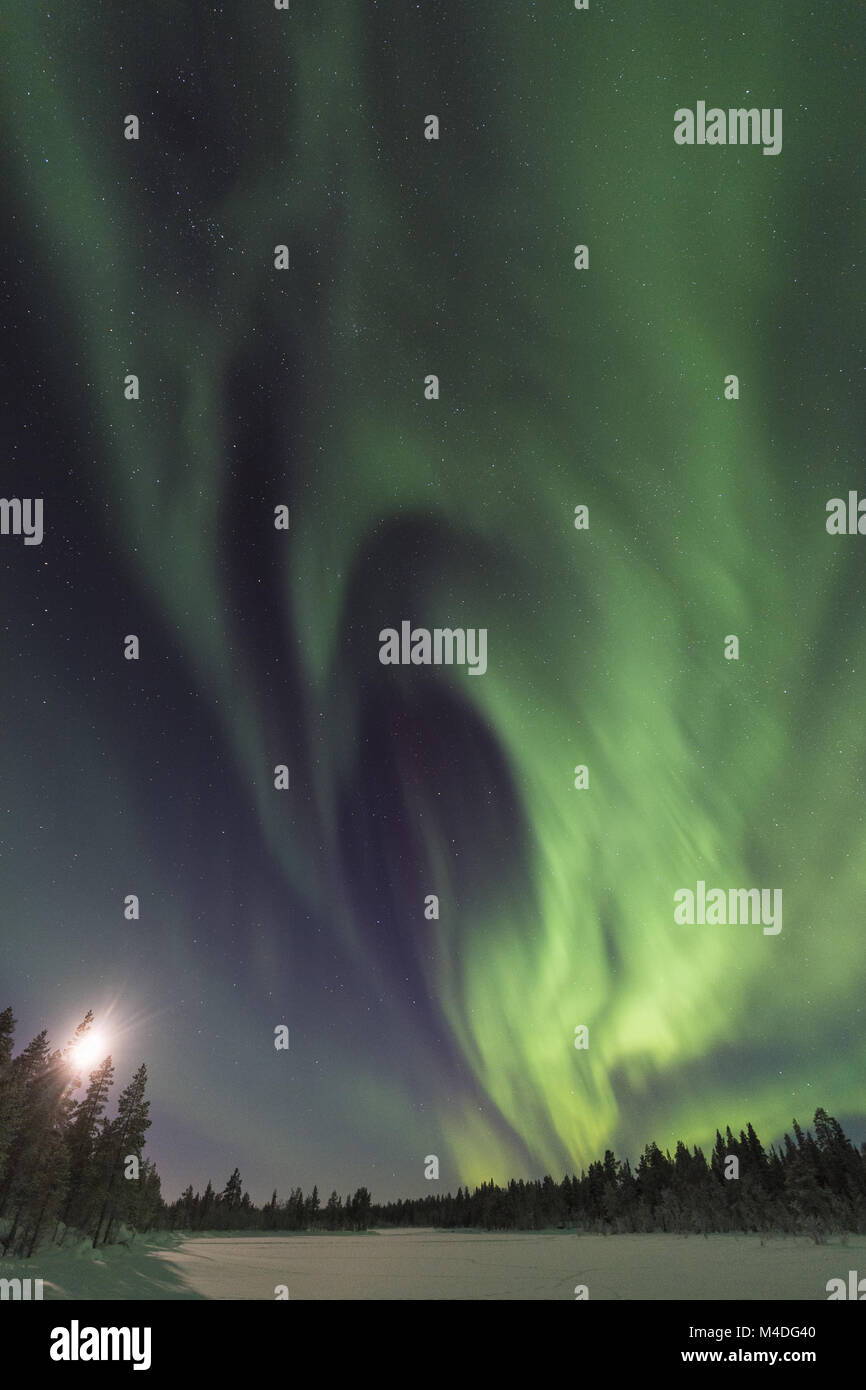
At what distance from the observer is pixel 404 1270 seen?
30.4m

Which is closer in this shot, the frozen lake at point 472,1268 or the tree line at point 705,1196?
the frozen lake at point 472,1268

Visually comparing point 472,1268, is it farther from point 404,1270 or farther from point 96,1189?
point 96,1189

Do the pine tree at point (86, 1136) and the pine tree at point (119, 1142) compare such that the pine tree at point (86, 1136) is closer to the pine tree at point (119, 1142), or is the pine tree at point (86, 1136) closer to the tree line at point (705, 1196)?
the pine tree at point (119, 1142)

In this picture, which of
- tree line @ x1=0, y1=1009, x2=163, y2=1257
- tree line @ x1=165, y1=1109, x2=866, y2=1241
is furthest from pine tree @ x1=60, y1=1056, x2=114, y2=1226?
tree line @ x1=165, y1=1109, x2=866, y2=1241

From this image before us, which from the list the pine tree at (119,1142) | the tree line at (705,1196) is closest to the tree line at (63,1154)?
the pine tree at (119,1142)

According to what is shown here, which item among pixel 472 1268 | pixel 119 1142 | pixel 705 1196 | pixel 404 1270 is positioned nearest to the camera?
pixel 404 1270

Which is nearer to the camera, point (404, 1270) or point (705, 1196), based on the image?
point (404, 1270)

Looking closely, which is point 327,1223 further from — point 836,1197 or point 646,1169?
point 836,1197

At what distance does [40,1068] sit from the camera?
4094cm

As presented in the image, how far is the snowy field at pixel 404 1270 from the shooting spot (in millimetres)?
25359

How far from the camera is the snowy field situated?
2536 centimetres

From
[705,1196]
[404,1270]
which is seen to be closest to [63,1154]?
[404,1270]

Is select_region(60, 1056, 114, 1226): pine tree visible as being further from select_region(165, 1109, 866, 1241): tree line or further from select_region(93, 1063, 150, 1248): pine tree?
select_region(165, 1109, 866, 1241): tree line
